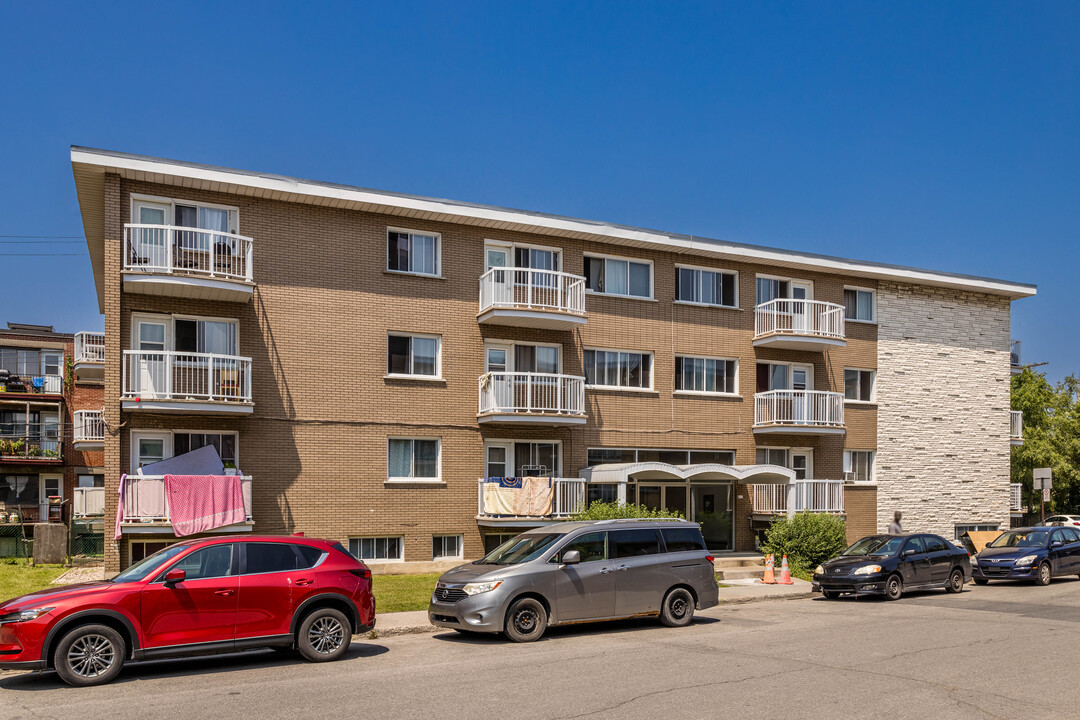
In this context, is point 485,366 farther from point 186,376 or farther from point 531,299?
point 186,376

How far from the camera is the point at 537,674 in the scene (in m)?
10.8

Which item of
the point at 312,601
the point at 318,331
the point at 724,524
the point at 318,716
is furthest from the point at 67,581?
the point at 724,524

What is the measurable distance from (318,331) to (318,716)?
15285 millimetres

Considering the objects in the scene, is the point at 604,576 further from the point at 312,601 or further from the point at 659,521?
the point at 312,601

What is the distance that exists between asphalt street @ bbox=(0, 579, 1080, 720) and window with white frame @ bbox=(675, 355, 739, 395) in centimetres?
1334

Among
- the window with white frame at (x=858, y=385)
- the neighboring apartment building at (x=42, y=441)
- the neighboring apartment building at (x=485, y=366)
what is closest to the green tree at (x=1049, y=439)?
the neighboring apartment building at (x=485, y=366)

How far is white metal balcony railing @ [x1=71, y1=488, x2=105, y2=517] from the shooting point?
22.0 meters

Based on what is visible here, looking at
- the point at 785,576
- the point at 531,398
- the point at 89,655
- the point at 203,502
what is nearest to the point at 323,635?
the point at 89,655

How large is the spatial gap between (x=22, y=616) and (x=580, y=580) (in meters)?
7.33

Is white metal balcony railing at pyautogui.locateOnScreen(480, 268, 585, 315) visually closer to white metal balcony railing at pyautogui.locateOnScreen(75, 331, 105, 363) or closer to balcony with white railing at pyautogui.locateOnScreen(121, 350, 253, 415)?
balcony with white railing at pyautogui.locateOnScreen(121, 350, 253, 415)

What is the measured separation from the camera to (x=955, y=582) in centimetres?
2131

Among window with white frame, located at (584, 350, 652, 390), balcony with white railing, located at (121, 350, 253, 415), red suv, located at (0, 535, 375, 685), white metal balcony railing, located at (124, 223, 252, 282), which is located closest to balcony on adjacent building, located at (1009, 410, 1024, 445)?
window with white frame, located at (584, 350, 652, 390)

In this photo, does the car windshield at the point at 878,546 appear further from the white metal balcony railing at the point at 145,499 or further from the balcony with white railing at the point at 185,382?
the white metal balcony railing at the point at 145,499

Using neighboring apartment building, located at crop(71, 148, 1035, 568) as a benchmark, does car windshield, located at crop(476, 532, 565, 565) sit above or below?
below
